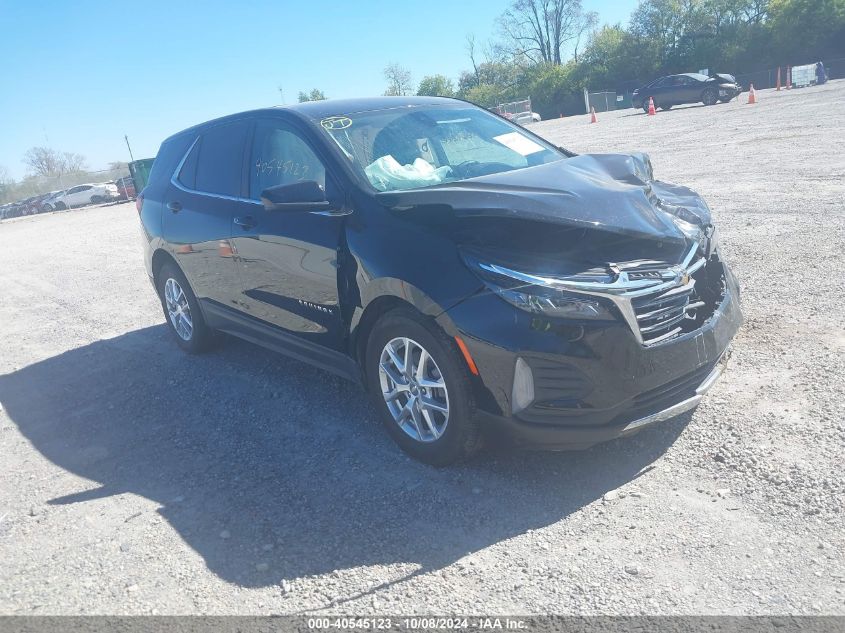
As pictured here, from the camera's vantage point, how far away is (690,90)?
113 ft

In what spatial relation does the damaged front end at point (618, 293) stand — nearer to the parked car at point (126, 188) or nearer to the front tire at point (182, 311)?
the front tire at point (182, 311)

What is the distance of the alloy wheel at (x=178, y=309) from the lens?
6332mm

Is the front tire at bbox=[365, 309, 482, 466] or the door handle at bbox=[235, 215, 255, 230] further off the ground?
the door handle at bbox=[235, 215, 255, 230]

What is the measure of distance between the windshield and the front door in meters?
0.25

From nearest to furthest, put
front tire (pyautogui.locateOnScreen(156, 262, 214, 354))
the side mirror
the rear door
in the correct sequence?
1. the side mirror
2. the rear door
3. front tire (pyautogui.locateOnScreen(156, 262, 214, 354))

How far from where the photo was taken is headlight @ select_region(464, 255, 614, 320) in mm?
3264

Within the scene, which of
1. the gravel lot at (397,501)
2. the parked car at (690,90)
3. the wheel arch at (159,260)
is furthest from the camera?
the parked car at (690,90)

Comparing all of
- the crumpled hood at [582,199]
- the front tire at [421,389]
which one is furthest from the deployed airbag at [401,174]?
the front tire at [421,389]

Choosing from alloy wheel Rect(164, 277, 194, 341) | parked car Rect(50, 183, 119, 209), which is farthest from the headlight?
parked car Rect(50, 183, 119, 209)

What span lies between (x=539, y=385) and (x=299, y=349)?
1.99 metres

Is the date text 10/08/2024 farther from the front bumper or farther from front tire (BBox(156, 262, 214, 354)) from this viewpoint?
front tire (BBox(156, 262, 214, 354))

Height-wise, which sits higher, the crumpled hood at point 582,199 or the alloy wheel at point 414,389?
the crumpled hood at point 582,199

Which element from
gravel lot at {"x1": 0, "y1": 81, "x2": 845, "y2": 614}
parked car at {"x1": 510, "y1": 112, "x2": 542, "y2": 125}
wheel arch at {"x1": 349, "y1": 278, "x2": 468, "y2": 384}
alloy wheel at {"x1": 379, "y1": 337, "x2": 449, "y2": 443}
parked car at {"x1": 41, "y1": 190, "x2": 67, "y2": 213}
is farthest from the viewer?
parked car at {"x1": 41, "y1": 190, "x2": 67, "y2": 213}

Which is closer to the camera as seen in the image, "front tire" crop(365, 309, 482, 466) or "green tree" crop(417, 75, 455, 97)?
"front tire" crop(365, 309, 482, 466)
